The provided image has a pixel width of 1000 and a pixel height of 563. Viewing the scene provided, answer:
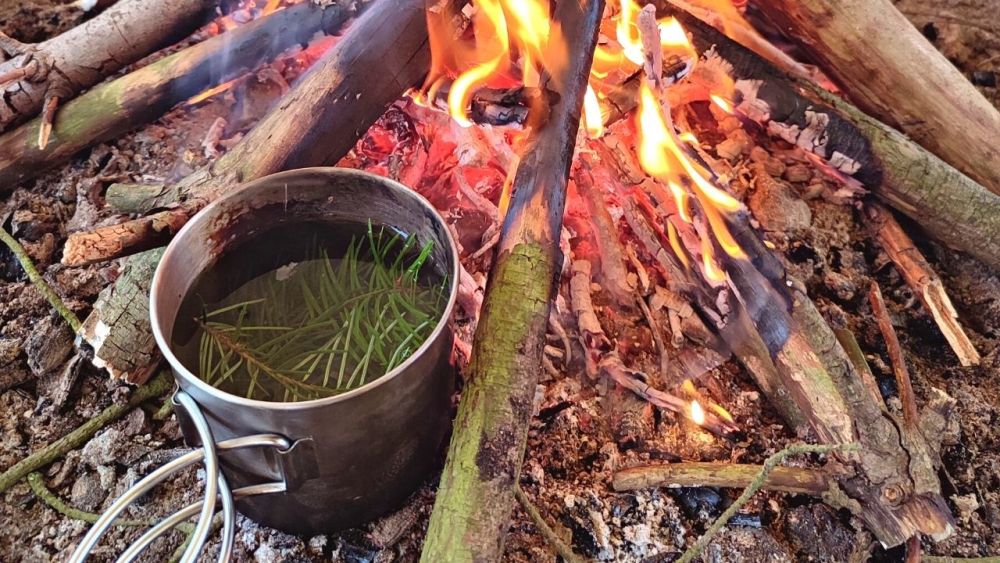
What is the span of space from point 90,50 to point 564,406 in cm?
198

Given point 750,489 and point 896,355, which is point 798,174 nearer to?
point 896,355

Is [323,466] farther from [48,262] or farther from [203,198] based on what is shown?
[48,262]

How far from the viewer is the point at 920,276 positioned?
2059 mm

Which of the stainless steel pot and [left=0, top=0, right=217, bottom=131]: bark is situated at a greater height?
[left=0, top=0, right=217, bottom=131]: bark

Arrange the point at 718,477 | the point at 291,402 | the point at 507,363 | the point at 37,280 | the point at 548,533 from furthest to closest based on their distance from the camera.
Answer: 1. the point at 37,280
2. the point at 718,477
3. the point at 548,533
4. the point at 507,363
5. the point at 291,402

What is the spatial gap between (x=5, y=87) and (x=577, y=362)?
2003 millimetres

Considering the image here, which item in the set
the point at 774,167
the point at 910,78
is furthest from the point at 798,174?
the point at 910,78

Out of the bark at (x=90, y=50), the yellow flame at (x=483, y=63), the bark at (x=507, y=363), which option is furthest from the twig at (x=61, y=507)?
the yellow flame at (x=483, y=63)

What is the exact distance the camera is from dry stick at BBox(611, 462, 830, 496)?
1585mm

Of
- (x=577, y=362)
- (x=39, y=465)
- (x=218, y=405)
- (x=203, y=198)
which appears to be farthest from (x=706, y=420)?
(x=39, y=465)

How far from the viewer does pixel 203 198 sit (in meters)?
1.64

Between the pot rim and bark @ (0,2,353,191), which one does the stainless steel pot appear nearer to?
the pot rim

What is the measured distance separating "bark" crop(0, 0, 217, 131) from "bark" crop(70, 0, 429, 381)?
2.93 feet

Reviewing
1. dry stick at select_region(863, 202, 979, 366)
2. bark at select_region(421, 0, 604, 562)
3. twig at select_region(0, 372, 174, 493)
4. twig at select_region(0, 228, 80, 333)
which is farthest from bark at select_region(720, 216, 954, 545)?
twig at select_region(0, 228, 80, 333)
